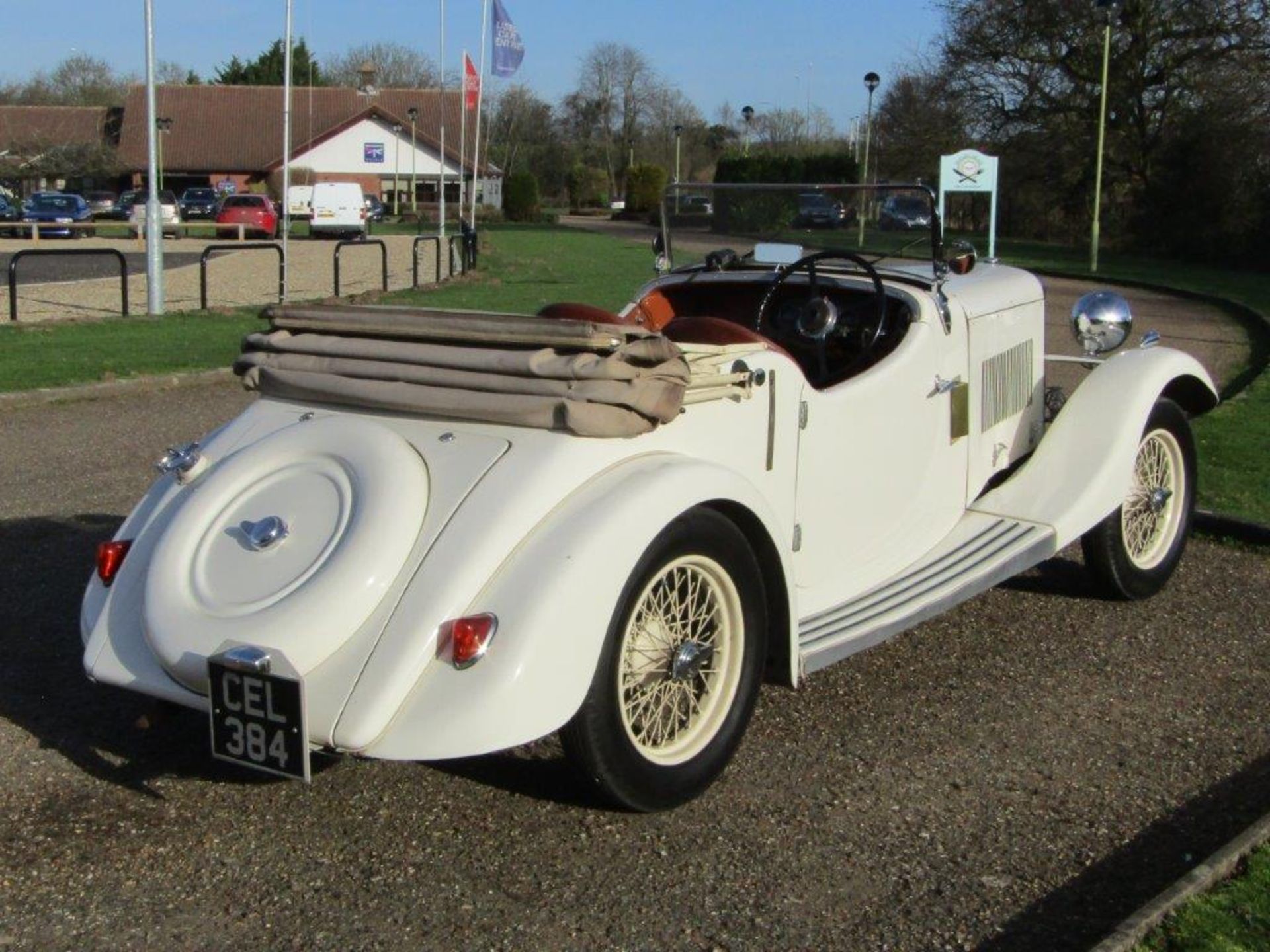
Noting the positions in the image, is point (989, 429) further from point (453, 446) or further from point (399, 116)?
point (399, 116)

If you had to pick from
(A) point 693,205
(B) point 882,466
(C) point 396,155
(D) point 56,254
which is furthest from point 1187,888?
(C) point 396,155

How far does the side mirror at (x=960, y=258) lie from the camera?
551 centimetres

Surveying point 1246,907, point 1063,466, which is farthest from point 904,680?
point 1246,907

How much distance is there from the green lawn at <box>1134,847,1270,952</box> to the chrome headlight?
10.1 feet

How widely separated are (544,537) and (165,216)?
5046 cm

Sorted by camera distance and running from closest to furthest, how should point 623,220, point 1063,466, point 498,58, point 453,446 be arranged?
point 453,446 < point 1063,466 < point 498,58 < point 623,220

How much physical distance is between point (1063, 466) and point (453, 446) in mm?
2525

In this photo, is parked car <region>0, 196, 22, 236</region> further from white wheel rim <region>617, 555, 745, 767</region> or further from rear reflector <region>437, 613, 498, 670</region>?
rear reflector <region>437, 613, 498, 670</region>

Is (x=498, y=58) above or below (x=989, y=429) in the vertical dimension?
above

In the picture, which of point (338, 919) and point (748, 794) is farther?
point (748, 794)

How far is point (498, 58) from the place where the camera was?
1075 inches

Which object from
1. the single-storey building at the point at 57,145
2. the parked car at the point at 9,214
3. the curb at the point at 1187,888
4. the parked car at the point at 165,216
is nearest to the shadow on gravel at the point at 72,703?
the curb at the point at 1187,888

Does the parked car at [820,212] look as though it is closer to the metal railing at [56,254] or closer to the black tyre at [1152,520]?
the black tyre at [1152,520]

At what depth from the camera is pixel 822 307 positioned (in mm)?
4871
